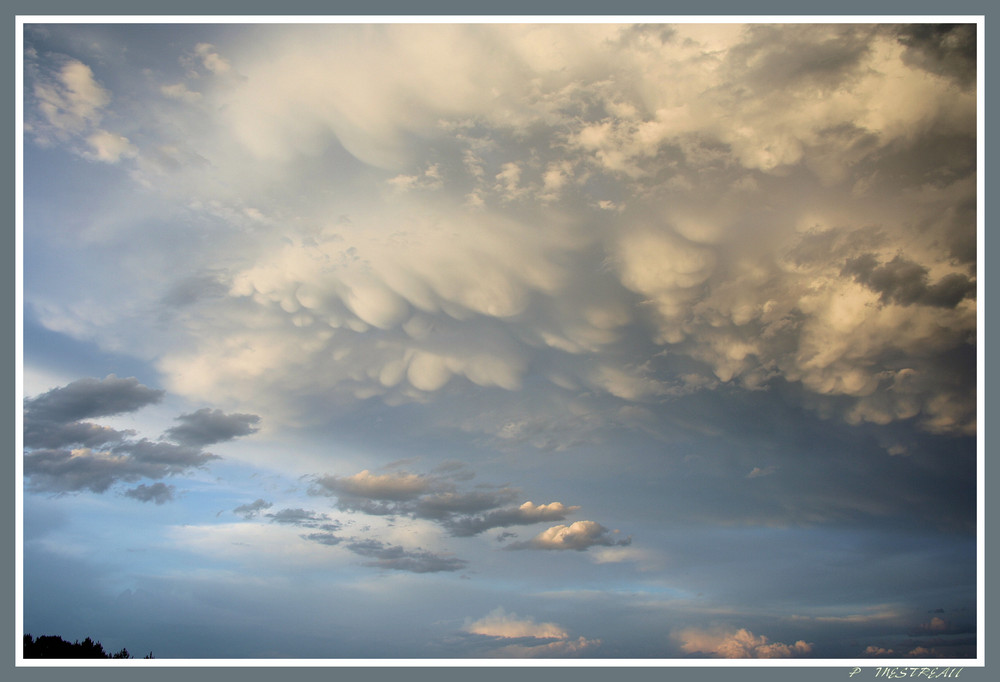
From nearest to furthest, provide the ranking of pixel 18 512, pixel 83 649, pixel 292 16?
pixel 292 16
pixel 18 512
pixel 83 649

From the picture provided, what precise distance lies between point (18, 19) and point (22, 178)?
Answer: 11.9 m

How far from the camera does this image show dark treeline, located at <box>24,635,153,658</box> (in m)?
57.0

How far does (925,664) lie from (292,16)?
69.7 metres

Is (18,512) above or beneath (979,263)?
beneath

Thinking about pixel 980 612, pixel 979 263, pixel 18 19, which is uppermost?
pixel 18 19

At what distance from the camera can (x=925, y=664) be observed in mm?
47781

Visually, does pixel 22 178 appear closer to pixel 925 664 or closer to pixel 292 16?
pixel 292 16

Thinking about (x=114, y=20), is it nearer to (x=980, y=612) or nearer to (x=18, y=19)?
(x=18, y=19)

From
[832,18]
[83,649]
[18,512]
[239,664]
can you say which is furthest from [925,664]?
[83,649]

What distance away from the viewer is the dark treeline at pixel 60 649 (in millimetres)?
57000

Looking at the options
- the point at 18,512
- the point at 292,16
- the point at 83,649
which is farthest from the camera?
the point at 83,649

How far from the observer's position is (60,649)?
202 ft

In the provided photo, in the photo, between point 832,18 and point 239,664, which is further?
point 239,664

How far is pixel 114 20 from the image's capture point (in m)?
46.2
